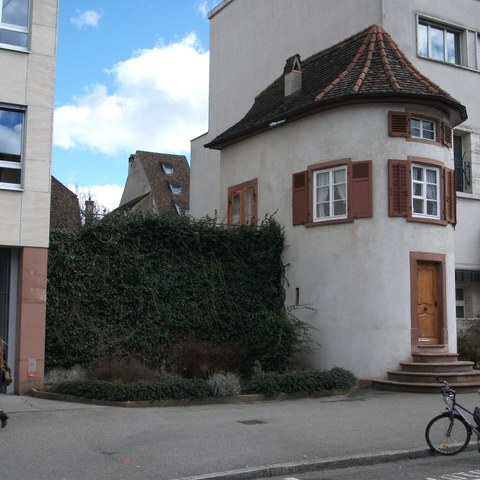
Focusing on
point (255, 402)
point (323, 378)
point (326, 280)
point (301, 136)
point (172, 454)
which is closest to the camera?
point (172, 454)

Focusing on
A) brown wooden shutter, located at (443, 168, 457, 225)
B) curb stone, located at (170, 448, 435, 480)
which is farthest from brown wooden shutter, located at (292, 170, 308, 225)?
curb stone, located at (170, 448, 435, 480)

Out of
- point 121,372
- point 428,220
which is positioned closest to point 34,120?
point 121,372

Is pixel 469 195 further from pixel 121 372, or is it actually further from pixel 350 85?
pixel 121 372

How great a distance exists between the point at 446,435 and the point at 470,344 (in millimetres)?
10999

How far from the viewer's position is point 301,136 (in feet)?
62.1

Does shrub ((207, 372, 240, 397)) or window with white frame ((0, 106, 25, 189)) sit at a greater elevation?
window with white frame ((0, 106, 25, 189))

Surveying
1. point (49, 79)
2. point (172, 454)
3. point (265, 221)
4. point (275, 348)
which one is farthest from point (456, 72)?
point (172, 454)

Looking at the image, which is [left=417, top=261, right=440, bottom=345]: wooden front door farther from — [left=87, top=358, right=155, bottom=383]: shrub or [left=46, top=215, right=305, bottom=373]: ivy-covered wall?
[left=87, top=358, right=155, bottom=383]: shrub

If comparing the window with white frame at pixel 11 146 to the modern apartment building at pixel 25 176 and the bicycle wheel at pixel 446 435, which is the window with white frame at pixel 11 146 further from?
the bicycle wheel at pixel 446 435

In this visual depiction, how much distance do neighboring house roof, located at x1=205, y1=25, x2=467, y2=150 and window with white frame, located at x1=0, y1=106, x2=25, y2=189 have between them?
294 inches

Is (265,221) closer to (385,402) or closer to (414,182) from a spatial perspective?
(414,182)

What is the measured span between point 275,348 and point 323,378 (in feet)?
6.09

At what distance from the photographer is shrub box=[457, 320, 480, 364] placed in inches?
762

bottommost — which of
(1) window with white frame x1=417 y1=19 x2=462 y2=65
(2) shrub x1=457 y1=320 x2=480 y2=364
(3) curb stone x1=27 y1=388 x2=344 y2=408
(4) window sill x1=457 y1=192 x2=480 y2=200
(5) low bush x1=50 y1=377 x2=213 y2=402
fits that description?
(3) curb stone x1=27 y1=388 x2=344 y2=408
